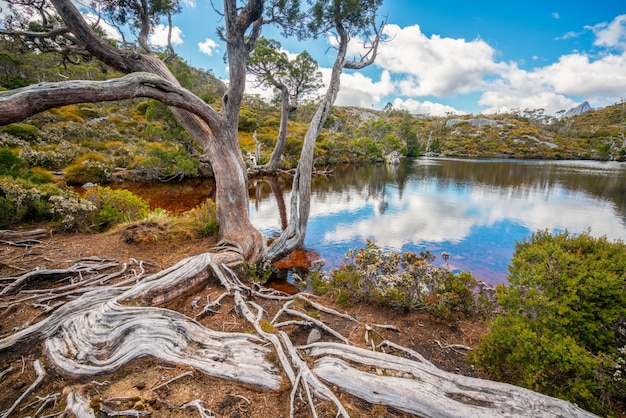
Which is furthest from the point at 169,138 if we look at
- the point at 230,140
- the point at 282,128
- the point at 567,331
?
the point at 567,331

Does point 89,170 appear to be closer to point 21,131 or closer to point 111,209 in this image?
point 21,131

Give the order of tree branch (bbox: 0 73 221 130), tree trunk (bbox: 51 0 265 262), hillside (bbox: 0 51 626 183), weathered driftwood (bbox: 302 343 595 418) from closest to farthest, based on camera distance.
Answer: weathered driftwood (bbox: 302 343 595 418) → tree branch (bbox: 0 73 221 130) → tree trunk (bbox: 51 0 265 262) → hillside (bbox: 0 51 626 183)

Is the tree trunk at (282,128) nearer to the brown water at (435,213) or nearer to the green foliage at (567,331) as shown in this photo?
the brown water at (435,213)

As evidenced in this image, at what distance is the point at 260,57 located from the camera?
19688mm

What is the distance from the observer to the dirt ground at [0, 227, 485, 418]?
8.49 ft

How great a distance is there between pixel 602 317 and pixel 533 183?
3066cm

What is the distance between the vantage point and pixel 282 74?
21844mm

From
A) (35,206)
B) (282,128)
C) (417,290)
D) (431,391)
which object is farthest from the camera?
(282,128)

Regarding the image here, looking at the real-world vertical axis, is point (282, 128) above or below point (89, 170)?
above

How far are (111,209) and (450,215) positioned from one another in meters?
16.1

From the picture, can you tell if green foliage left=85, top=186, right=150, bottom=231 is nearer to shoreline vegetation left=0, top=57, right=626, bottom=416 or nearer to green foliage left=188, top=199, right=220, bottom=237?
shoreline vegetation left=0, top=57, right=626, bottom=416

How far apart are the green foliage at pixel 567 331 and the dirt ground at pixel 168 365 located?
1003mm

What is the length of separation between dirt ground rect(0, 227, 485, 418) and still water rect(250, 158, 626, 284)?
4.61m

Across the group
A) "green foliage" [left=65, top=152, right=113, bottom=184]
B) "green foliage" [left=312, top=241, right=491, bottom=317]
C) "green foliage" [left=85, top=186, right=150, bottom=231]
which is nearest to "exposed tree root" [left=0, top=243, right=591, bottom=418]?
"green foliage" [left=312, top=241, right=491, bottom=317]
